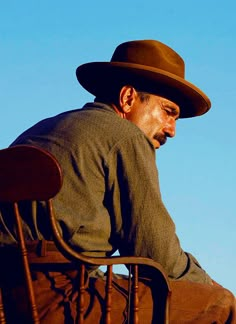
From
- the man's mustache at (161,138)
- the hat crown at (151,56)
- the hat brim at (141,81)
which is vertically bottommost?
the man's mustache at (161,138)

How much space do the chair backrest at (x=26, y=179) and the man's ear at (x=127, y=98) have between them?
1.33 m

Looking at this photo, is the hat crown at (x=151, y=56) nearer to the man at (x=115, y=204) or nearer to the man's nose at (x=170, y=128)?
the man's nose at (x=170, y=128)

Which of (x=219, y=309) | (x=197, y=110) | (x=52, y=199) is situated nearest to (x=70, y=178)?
(x=52, y=199)

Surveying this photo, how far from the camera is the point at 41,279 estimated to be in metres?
4.79

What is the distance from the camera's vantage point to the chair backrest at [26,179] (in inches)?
171

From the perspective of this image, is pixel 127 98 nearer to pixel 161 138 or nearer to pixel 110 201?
pixel 161 138

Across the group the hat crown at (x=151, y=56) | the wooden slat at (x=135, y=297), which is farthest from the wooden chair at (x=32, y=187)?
the hat crown at (x=151, y=56)

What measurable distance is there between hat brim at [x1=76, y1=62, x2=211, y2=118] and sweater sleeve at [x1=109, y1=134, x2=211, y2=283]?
0.80 m

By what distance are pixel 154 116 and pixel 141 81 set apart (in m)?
0.23

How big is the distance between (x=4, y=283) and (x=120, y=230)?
1.98 feet

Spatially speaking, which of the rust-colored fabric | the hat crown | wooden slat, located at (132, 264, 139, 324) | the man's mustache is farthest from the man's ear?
wooden slat, located at (132, 264, 139, 324)

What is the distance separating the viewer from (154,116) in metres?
5.61

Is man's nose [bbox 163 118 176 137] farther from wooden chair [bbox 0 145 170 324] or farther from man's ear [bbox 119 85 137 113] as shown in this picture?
wooden chair [bbox 0 145 170 324]

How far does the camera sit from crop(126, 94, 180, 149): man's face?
A: 563 centimetres
